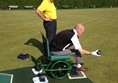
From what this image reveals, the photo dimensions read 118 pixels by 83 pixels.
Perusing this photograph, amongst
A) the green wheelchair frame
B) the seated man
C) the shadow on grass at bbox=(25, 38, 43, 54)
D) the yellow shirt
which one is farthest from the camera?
the shadow on grass at bbox=(25, 38, 43, 54)

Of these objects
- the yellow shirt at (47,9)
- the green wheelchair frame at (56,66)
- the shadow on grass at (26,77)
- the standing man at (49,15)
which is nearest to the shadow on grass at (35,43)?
the standing man at (49,15)

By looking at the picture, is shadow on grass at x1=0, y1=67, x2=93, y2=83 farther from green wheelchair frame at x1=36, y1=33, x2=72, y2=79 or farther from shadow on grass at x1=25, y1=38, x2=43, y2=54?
shadow on grass at x1=25, y1=38, x2=43, y2=54

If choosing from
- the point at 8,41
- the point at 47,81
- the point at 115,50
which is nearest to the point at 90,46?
the point at 115,50

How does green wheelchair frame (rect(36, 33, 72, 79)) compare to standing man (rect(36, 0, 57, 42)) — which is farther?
standing man (rect(36, 0, 57, 42))

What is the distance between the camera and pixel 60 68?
7.68 meters

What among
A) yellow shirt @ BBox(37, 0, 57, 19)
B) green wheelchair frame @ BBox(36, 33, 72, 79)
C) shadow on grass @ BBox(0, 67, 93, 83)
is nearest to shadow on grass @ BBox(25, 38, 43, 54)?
yellow shirt @ BBox(37, 0, 57, 19)

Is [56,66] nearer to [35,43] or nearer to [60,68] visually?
[60,68]

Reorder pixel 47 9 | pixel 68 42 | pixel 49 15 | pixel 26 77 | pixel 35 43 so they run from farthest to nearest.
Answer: pixel 35 43, pixel 49 15, pixel 47 9, pixel 26 77, pixel 68 42

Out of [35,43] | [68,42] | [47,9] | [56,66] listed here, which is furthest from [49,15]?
[35,43]

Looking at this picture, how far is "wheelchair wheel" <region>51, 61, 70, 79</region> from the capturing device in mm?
7668

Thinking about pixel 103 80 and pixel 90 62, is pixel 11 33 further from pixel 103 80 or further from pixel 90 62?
pixel 103 80

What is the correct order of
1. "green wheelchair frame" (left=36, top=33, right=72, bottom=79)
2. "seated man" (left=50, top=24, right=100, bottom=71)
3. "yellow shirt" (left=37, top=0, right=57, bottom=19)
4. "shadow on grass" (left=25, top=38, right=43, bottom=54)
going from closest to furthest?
1. "seated man" (left=50, top=24, right=100, bottom=71)
2. "green wheelchair frame" (left=36, top=33, right=72, bottom=79)
3. "yellow shirt" (left=37, top=0, right=57, bottom=19)
4. "shadow on grass" (left=25, top=38, right=43, bottom=54)

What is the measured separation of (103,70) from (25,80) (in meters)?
2.86

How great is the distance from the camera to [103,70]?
28.1 feet
